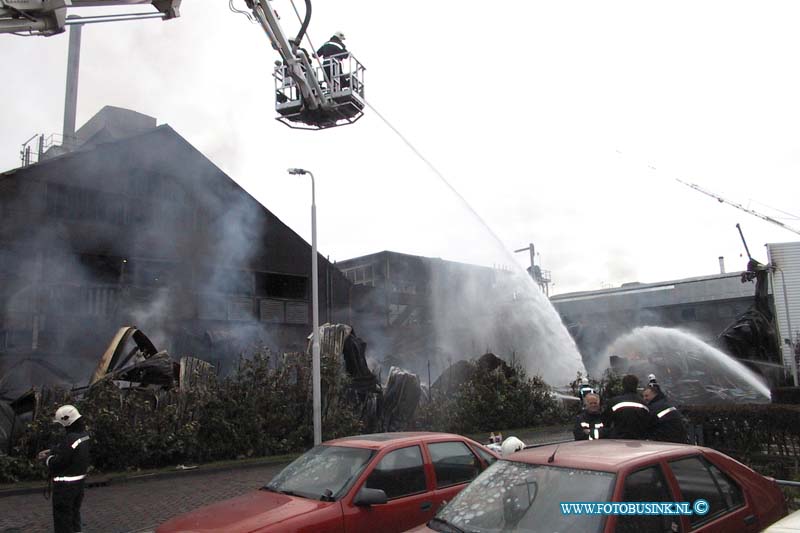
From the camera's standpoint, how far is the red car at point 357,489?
15.1 feet

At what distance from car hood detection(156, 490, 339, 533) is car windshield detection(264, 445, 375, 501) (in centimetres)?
13

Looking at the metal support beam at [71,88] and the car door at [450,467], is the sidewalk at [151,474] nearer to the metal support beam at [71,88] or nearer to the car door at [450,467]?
the car door at [450,467]

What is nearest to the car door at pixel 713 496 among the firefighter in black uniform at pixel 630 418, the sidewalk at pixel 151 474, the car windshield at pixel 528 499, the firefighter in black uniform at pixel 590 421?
the car windshield at pixel 528 499

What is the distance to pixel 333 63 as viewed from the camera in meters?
15.1

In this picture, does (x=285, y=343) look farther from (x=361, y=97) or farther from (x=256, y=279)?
(x=361, y=97)

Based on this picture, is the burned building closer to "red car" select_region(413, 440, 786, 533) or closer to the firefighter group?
the firefighter group

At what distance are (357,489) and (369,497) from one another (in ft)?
0.75

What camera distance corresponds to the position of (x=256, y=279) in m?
23.4

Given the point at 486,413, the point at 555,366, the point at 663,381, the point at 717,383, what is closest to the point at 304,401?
the point at 486,413

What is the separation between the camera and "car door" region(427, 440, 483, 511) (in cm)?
541

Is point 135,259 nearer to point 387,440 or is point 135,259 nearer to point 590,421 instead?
point 387,440

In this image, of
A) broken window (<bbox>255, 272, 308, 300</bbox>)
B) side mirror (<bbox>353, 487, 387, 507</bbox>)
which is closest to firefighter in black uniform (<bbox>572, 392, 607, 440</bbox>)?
side mirror (<bbox>353, 487, 387, 507</bbox>)

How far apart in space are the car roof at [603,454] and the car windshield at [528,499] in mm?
61

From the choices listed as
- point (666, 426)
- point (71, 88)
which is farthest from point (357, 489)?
point (71, 88)
